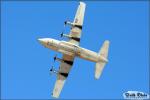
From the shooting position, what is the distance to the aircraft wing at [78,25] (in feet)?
334

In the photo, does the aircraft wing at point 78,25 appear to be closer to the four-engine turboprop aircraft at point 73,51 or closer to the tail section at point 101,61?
the four-engine turboprop aircraft at point 73,51

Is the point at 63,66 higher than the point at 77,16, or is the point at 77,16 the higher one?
the point at 77,16

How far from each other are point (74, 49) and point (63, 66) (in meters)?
6.45

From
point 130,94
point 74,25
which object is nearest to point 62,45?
point 74,25

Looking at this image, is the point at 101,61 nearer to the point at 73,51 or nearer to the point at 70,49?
the point at 73,51

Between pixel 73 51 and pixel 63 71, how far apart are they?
273 inches

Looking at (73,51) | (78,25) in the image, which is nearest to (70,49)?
(73,51)

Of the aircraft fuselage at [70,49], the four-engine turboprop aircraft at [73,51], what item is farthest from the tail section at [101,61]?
the aircraft fuselage at [70,49]

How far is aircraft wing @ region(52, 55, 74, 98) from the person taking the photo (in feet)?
329

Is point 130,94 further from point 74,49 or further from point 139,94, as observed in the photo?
point 74,49

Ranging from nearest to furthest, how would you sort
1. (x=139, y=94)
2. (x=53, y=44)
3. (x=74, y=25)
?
(x=139, y=94), (x=53, y=44), (x=74, y=25)

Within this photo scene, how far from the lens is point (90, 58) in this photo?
9925 centimetres

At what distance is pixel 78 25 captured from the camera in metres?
103

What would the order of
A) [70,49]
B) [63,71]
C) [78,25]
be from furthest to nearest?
[78,25], [63,71], [70,49]
